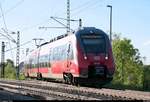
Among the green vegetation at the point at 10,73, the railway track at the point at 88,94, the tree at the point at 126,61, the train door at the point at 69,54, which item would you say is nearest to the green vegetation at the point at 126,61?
the tree at the point at 126,61

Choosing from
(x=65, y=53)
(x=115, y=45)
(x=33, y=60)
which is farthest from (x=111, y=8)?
(x=115, y=45)

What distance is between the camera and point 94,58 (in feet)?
89.7

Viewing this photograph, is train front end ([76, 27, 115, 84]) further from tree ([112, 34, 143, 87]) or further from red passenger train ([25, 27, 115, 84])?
tree ([112, 34, 143, 87])

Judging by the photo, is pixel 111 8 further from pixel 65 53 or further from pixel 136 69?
pixel 136 69

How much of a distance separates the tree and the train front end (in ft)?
156

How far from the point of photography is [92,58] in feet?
89.6

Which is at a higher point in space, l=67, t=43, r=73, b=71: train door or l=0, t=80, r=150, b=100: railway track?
l=67, t=43, r=73, b=71: train door

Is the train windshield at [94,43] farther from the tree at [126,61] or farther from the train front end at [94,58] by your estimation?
the tree at [126,61]

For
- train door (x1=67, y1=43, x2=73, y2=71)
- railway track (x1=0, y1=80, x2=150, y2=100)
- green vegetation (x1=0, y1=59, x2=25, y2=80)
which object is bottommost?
railway track (x1=0, y1=80, x2=150, y2=100)

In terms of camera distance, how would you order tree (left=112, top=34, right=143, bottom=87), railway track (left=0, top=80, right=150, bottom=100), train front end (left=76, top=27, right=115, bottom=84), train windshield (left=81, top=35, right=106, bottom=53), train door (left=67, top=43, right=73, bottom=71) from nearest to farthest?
railway track (left=0, top=80, right=150, bottom=100), train front end (left=76, top=27, right=115, bottom=84), train windshield (left=81, top=35, right=106, bottom=53), train door (left=67, top=43, right=73, bottom=71), tree (left=112, top=34, right=143, bottom=87)

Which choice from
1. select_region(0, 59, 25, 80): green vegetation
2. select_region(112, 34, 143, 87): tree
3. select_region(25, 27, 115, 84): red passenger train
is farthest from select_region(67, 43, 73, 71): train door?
select_region(112, 34, 143, 87): tree

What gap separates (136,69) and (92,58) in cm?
5438

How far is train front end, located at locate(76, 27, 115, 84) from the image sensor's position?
27.1 m

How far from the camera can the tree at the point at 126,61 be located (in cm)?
7719
